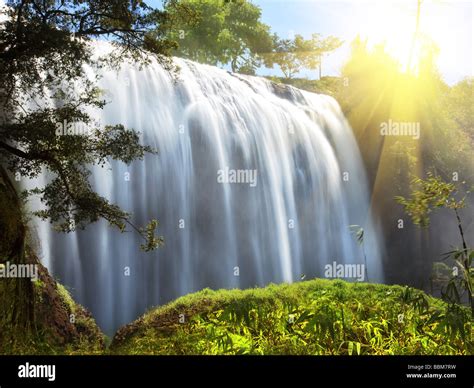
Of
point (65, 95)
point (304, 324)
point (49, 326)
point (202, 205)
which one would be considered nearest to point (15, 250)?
point (49, 326)

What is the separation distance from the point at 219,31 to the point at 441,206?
9.38 ft

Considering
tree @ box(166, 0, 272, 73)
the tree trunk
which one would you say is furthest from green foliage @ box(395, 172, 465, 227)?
the tree trunk

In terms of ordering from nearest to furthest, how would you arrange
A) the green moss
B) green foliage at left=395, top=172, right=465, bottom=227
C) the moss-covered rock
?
the moss-covered rock < the green moss < green foliage at left=395, top=172, right=465, bottom=227

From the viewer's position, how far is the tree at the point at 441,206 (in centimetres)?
523

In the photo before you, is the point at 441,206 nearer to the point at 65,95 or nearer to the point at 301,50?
the point at 301,50

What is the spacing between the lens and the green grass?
15.9 feet

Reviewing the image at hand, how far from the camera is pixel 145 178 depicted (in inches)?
219

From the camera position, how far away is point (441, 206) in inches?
217

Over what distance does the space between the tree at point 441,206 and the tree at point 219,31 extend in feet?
6.86

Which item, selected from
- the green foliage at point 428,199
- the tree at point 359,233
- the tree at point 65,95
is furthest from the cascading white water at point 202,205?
the green foliage at point 428,199

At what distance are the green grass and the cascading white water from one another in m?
0.18

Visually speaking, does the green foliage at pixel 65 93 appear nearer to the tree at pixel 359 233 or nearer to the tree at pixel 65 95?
the tree at pixel 65 95

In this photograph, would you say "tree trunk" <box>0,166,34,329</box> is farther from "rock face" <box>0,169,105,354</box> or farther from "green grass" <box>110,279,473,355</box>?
"green grass" <box>110,279,473,355</box>

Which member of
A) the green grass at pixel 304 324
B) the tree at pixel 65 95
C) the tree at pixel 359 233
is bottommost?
the green grass at pixel 304 324
